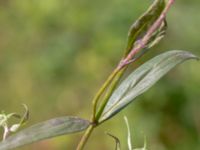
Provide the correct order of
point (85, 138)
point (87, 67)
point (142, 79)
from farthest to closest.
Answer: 1. point (87, 67)
2. point (142, 79)
3. point (85, 138)

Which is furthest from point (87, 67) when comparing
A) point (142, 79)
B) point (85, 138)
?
point (85, 138)

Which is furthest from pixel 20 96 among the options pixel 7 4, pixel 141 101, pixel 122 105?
pixel 122 105

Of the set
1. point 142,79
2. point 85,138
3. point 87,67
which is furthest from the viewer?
point 87,67

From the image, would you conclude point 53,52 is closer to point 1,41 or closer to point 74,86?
point 74,86

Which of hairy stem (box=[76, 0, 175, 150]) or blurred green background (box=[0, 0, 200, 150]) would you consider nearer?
hairy stem (box=[76, 0, 175, 150])

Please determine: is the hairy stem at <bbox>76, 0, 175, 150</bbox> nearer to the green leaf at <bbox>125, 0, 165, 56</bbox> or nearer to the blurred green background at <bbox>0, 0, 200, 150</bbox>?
the green leaf at <bbox>125, 0, 165, 56</bbox>

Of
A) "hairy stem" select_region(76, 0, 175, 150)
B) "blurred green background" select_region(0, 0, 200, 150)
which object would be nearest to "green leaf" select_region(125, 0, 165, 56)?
"hairy stem" select_region(76, 0, 175, 150)

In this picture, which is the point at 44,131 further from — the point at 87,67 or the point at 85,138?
the point at 87,67
